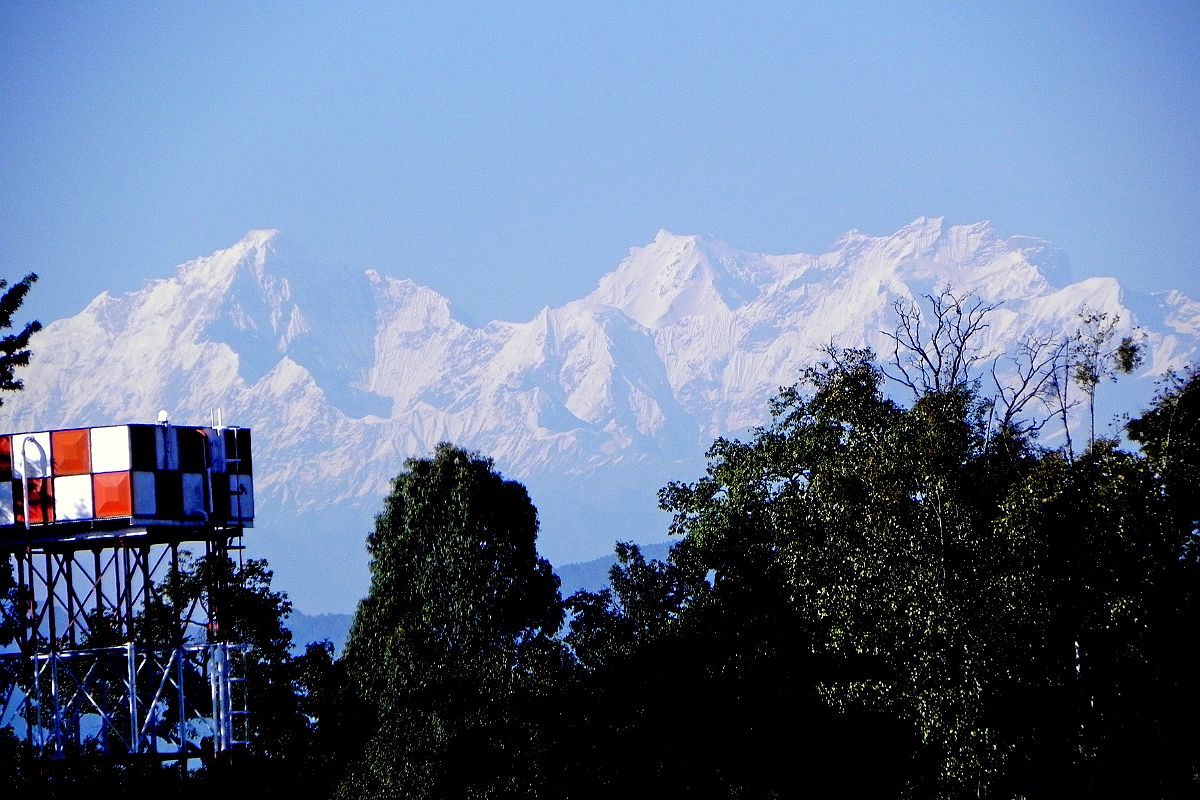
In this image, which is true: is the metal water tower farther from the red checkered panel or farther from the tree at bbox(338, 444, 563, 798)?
the tree at bbox(338, 444, 563, 798)

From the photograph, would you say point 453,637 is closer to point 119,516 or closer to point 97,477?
point 119,516

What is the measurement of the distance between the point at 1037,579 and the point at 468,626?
23063 mm

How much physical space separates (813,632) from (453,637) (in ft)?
42.4

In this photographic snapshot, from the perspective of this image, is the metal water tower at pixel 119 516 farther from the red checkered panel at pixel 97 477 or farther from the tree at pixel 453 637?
the tree at pixel 453 637

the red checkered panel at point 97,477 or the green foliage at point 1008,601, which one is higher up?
the red checkered panel at point 97,477

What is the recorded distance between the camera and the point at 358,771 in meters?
60.2

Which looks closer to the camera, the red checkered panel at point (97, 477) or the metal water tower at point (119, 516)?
the red checkered panel at point (97, 477)

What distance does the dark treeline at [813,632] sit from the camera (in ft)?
145

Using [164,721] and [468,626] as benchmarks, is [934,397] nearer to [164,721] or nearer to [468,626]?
[468,626]

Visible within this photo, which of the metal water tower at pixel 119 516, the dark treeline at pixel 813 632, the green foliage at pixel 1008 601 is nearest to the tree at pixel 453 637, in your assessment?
the dark treeline at pixel 813 632

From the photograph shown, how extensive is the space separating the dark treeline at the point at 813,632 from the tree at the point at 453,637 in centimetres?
9

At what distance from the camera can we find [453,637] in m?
61.0

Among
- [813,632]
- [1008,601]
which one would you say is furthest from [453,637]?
[1008,601]

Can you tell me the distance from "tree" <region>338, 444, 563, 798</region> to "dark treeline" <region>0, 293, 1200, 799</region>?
9 centimetres
